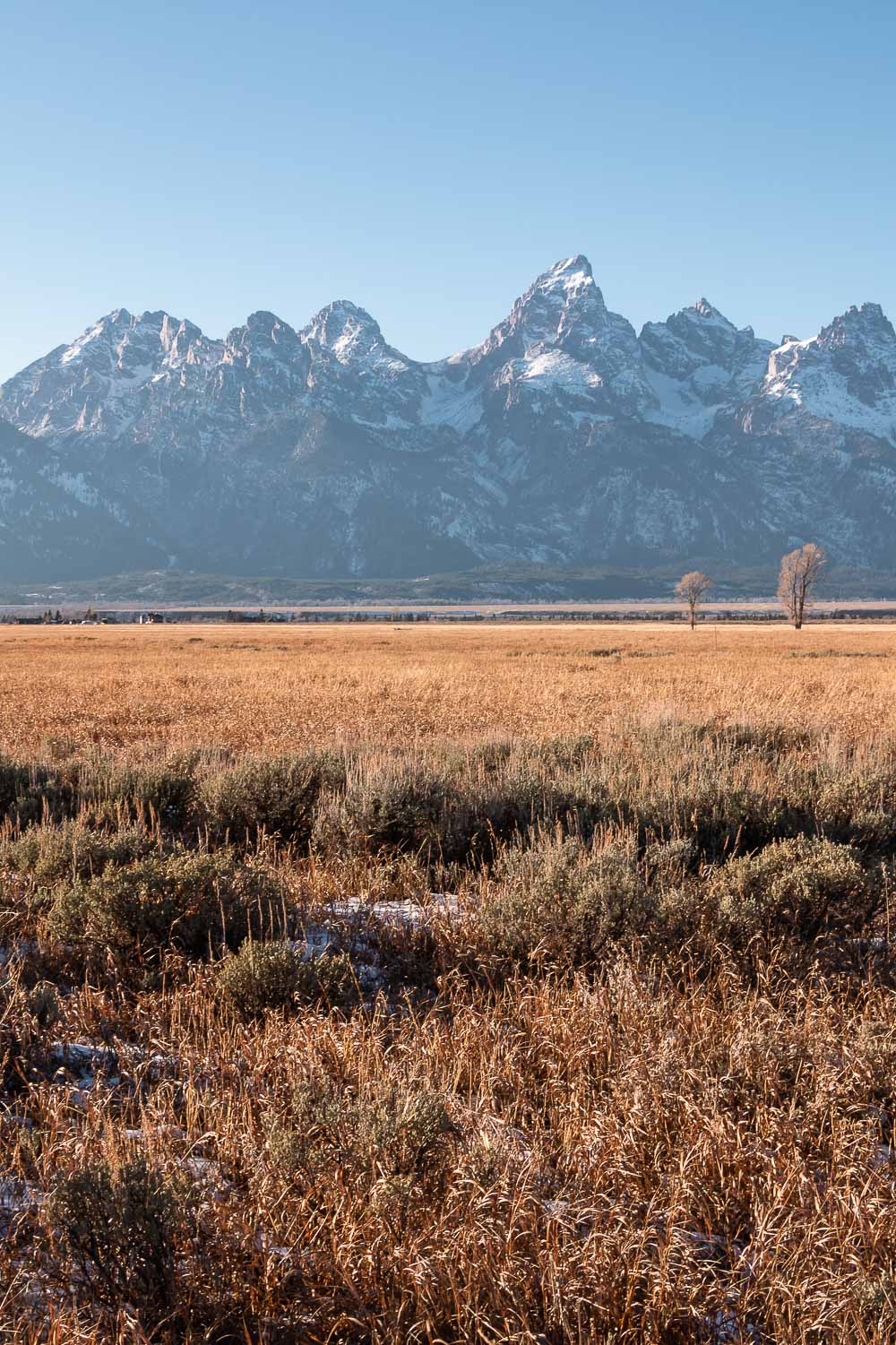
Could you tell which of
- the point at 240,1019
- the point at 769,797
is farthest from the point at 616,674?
the point at 240,1019

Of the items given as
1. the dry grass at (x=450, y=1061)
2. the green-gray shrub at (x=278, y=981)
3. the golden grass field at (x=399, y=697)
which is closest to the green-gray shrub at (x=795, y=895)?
the dry grass at (x=450, y=1061)

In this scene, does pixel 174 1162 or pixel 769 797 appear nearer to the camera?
pixel 174 1162

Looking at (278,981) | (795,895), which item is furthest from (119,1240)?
(795,895)

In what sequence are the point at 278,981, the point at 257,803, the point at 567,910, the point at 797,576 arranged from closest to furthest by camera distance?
the point at 278,981
the point at 567,910
the point at 257,803
the point at 797,576

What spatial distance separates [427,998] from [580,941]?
1.22 metres

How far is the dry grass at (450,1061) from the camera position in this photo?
10.8 ft

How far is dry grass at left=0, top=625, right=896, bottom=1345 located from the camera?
10.8 feet

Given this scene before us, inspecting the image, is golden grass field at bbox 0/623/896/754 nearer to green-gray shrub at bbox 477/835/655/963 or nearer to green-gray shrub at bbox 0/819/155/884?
green-gray shrub at bbox 0/819/155/884

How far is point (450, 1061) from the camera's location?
15.9 ft

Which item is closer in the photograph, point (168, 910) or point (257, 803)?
point (168, 910)

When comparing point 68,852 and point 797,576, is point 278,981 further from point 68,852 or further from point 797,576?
point 797,576

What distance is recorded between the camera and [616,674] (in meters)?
34.6

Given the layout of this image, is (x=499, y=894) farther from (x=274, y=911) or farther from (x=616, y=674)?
(x=616, y=674)

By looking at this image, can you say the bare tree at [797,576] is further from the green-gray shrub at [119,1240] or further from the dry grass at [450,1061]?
the green-gray shrub at [119,1240]
